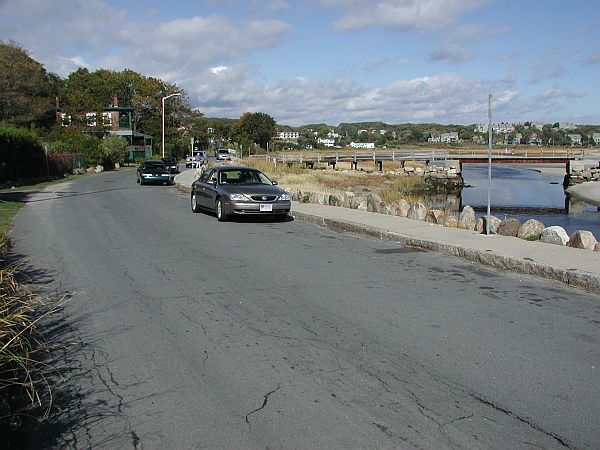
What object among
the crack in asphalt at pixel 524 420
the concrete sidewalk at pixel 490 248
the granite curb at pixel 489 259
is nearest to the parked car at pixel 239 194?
the concrete sidewalk at pixel 490 248

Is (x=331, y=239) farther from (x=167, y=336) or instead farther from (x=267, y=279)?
(x=167, y=336)

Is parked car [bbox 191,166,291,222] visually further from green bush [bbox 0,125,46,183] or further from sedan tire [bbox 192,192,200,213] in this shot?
green bush [bbox 0,125,46,183]

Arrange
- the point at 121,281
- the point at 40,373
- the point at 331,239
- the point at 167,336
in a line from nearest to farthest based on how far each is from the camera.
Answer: the point at 40,373 → the point at 167,336 → the point at 121,281 → the point at 331,239

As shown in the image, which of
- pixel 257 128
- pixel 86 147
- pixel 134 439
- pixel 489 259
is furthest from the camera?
pixel 257 128

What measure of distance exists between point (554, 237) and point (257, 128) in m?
127

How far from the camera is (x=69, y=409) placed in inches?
176

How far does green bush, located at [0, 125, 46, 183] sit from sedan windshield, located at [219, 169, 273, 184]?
61.5 feet

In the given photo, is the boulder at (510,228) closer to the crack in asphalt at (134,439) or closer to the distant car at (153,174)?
the crack in asphalt at (134,439)

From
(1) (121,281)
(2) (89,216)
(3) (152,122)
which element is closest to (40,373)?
(1) (121,281)

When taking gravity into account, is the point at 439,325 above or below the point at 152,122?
below

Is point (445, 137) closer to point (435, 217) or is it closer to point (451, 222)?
point (435, 217)

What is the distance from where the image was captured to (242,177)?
17922 mm

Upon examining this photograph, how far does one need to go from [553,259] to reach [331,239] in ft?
16.5

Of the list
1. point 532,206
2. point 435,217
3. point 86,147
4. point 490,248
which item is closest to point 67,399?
point 490,248
